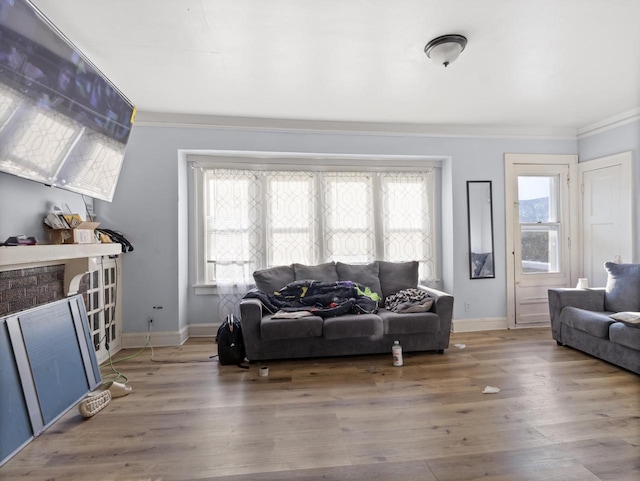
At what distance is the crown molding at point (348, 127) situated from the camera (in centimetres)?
355

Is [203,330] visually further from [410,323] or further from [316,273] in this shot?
[410,323]

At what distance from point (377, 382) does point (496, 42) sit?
2.74m

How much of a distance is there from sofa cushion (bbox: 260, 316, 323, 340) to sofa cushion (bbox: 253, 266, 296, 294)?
633 millimetres

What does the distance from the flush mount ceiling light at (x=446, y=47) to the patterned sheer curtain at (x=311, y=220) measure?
1897 millimetres

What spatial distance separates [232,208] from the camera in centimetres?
389

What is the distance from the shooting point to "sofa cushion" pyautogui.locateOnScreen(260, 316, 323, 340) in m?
2.95

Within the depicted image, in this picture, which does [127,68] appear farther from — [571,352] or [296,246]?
[571,352]

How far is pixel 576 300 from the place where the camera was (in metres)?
3.34

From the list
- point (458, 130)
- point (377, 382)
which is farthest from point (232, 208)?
point (458, 130)

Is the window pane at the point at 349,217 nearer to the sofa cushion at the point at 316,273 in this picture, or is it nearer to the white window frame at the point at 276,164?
the white window frame at the point at 276,164

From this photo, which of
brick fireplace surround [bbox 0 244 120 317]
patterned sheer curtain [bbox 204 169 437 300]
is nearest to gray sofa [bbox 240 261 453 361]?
patterned sheer curtain [bbox 204 169 437 300]

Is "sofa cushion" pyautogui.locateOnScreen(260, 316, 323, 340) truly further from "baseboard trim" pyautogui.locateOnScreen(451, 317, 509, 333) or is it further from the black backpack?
"baseboard trim" pyautogui.locateOnScreen(451, 317, 509, 333)

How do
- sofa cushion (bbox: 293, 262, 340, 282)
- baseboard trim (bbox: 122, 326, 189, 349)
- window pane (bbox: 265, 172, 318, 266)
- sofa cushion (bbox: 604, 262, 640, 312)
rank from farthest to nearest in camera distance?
window pane (bbox: 265, 172, 318, 266) → sofa cushion (bbox: 293, 262, 340, 282) → baseboard trim (bbox: 122, 326, 189, 349) → sofa cushion (bbox: 604, 262, 640, 312)

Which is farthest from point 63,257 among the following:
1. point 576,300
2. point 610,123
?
point 610,123
